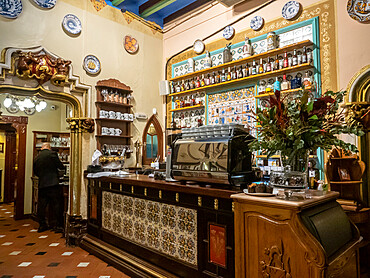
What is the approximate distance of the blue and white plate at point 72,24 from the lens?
4815 millimetres

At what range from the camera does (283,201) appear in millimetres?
1701

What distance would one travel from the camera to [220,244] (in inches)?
91.4

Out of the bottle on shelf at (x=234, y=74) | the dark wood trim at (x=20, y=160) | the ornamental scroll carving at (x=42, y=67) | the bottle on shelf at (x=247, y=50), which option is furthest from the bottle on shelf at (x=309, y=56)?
the dark wood trim at (x=20, y=160)

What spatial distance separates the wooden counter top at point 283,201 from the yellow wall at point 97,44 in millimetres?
3675

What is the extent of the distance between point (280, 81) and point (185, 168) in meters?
2.79

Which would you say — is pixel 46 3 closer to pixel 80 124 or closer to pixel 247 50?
pixel 80 124

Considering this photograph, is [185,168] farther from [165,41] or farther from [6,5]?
[165,41]

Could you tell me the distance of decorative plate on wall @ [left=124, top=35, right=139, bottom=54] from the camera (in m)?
5.78

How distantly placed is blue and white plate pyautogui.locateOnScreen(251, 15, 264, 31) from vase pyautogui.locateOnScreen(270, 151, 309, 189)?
3601mm

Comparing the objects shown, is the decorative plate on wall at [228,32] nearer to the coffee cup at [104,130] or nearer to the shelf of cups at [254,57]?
the shelf of cups at [254,57]

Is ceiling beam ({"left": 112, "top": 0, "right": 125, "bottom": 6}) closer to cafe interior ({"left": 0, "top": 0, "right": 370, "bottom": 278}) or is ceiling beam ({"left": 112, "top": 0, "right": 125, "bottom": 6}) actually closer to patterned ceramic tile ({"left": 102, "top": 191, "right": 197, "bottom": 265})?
cafe interior ({"left": 0, "top": 0, "right": 370, "bottom": 278})

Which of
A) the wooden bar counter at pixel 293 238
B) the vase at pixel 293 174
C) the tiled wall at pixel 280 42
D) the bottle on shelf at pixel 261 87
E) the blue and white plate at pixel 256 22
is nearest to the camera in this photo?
the wooden bar counter at pixel 293 238

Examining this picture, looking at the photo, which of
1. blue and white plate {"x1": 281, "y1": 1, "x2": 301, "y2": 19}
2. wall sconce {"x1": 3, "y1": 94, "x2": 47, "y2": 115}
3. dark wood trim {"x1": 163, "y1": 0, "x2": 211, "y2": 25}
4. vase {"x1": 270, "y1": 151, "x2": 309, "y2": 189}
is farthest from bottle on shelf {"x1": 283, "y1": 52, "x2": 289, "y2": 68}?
wall sconce {"x1": 3, "y1": 94, "x2": 47, "y2": 115}

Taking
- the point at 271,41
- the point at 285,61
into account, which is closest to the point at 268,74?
the point at 285,61
